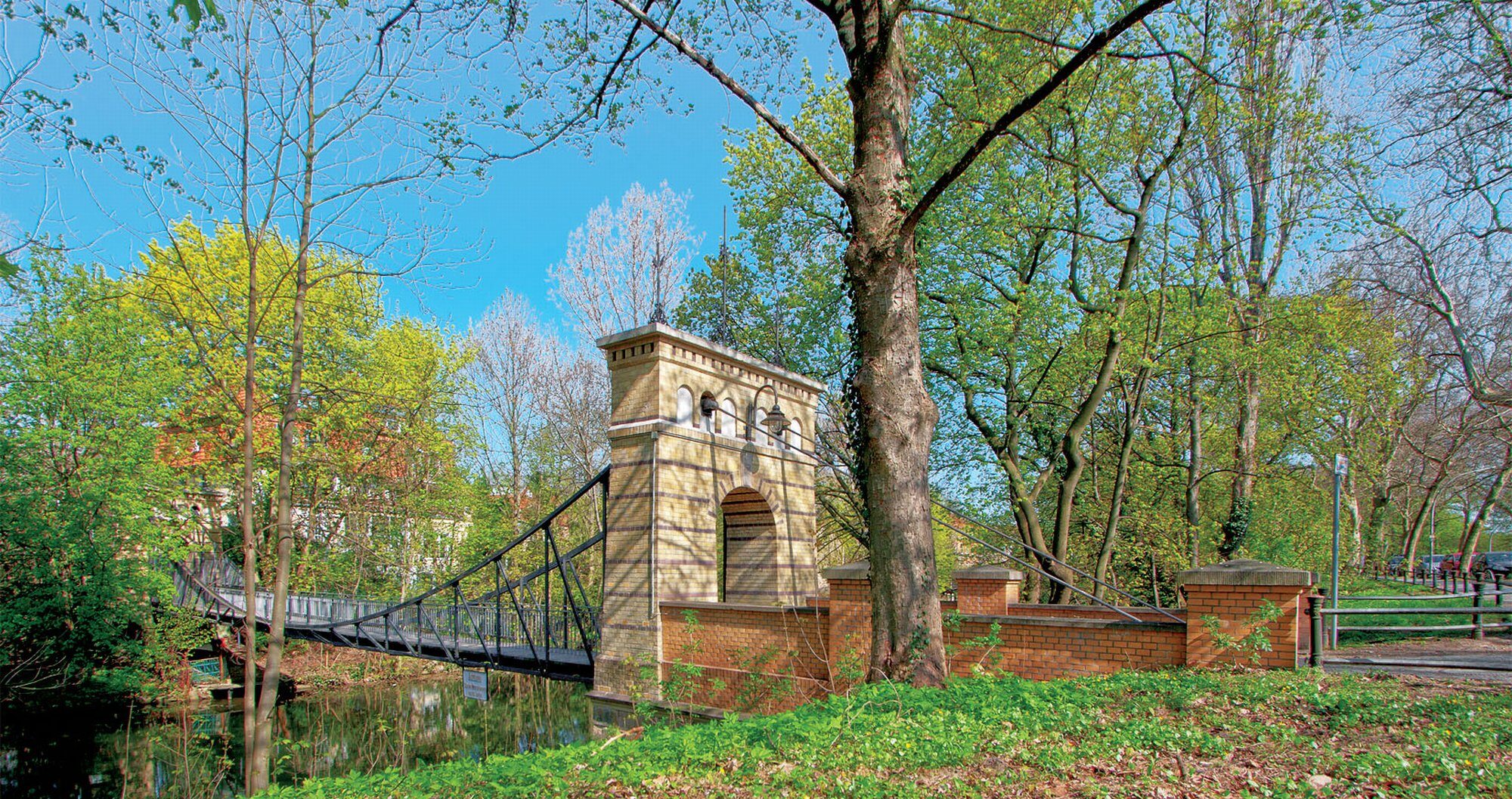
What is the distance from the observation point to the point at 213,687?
18703mm

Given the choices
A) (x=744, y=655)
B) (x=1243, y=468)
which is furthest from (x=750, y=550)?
(x=1243, y=468)

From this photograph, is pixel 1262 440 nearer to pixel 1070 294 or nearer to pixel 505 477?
pixel 1070 294

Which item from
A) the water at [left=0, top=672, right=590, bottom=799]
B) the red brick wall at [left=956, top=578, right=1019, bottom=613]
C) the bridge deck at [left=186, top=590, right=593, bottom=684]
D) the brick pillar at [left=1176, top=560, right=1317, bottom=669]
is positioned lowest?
the water at [left=0, top=672, right=590, bottom=799]

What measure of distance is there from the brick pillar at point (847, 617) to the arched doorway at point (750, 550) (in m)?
2.59

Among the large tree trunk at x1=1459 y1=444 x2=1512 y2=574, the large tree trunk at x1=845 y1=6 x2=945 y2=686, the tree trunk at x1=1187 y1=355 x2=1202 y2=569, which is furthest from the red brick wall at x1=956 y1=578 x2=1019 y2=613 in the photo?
the large tree trunk at x1=1459 y1=444 x2=1512 y2=574

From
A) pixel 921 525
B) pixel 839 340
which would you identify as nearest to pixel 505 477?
pixel 839 340

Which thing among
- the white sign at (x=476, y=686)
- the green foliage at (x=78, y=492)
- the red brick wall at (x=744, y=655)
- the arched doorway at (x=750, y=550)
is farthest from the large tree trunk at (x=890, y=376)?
the green foliage at (x=78, y=492)

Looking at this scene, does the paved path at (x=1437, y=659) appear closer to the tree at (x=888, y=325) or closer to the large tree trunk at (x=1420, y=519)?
the tree at (x=888, y=325)

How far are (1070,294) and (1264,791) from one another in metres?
11.6

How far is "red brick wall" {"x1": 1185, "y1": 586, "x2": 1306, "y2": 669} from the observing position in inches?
223

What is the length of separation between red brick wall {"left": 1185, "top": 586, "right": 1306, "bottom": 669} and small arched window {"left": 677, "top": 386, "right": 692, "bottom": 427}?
544 cm

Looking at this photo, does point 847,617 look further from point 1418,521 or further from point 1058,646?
point 1418,521

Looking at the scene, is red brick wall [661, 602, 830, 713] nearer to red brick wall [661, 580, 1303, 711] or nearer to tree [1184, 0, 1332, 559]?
red brick wall [661, 580, 1303, 711]

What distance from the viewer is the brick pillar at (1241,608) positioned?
5.62 m
